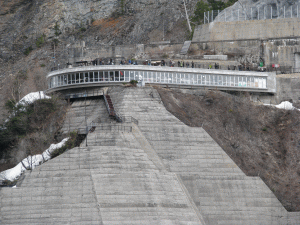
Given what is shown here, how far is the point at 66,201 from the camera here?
57.0 m

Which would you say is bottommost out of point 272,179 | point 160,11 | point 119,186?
point 272,179

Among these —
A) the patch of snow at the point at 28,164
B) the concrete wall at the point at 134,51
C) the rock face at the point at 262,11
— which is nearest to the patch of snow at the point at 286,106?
the rock face at the point at 262,11

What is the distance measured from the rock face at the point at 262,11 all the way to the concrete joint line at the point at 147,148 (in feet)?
128

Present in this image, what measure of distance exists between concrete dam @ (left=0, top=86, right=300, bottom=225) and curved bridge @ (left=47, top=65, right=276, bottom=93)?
7.83 meters

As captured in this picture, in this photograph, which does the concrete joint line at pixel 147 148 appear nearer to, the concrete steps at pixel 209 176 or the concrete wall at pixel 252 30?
the concrete steps at pixel 209 176

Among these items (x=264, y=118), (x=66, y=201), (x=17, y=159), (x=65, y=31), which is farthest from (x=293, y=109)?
(x=65, y=31)

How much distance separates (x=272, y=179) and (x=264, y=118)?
43.2 feet

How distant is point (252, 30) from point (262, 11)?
516cm

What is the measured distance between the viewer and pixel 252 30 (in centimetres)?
10056

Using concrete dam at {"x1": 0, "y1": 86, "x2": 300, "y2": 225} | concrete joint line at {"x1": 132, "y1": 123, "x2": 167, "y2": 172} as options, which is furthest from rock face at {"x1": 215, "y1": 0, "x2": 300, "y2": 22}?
concrete joint line at {"x1": 132, "y1": 123, "x2": 167, "y2": 172}

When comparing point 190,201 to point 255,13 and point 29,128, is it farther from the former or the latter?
point 255,13

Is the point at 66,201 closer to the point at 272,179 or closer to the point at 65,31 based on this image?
the point at 272,179

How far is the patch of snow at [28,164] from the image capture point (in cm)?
6850

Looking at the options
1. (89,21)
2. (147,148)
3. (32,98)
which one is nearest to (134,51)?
(32,98)
